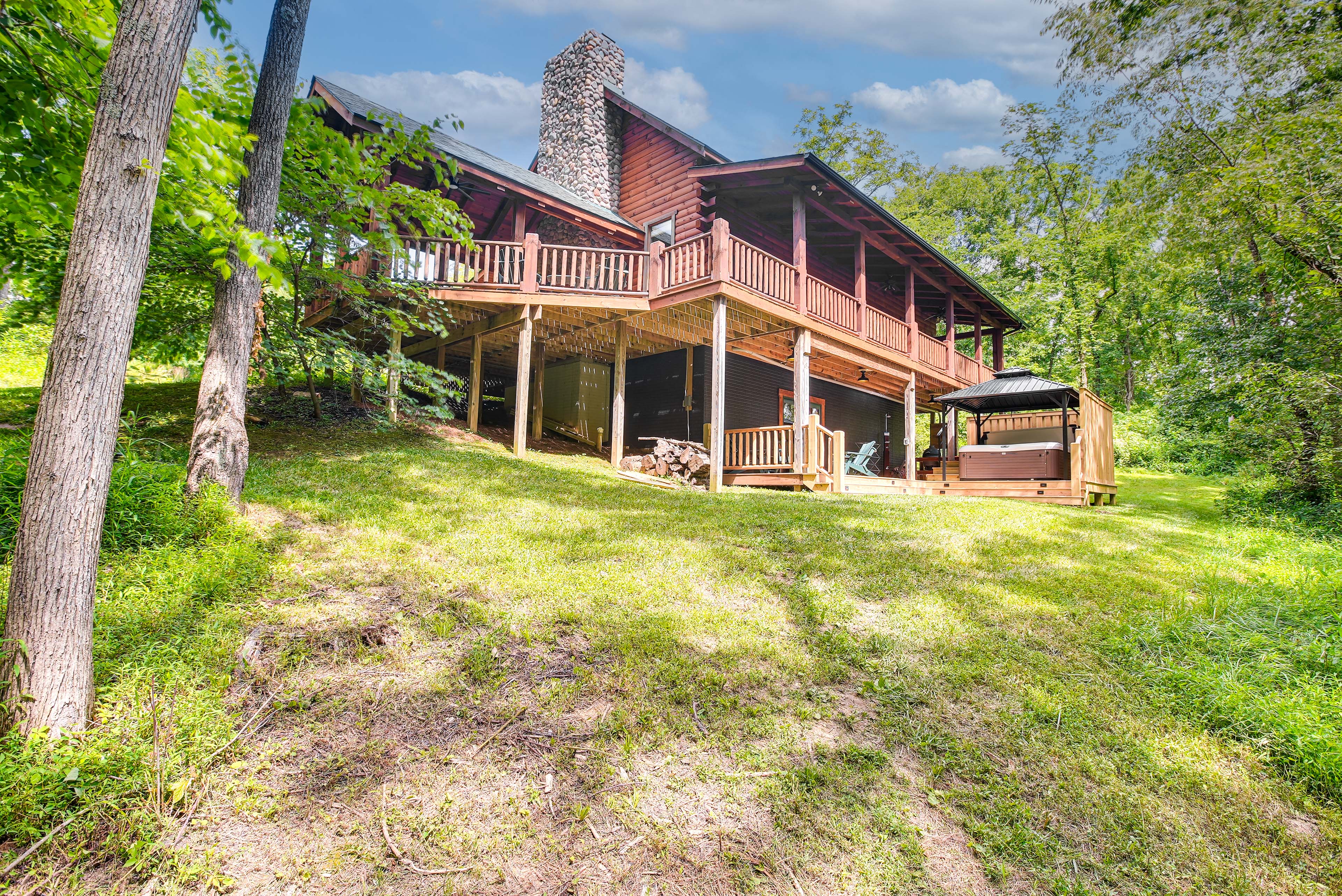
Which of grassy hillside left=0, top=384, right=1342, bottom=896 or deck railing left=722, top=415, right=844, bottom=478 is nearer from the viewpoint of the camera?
grassy hillside left=0, top=384, right=1342, bottom=896

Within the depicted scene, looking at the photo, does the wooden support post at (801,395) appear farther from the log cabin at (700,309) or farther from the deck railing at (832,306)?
the deck railing at (832,306)

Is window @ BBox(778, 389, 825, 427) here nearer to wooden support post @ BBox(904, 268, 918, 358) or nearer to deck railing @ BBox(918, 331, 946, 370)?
wooden support post @ BBox(904, 268, 918, 358)

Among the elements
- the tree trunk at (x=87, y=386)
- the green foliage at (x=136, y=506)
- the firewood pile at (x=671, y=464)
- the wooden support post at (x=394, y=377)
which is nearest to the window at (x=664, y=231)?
the firewood pile at (x=671, y=464)

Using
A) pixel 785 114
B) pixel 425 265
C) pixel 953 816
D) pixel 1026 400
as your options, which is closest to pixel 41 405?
pixel 953 816

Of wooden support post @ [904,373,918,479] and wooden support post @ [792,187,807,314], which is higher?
wooden support post @ [792,187,807,314]

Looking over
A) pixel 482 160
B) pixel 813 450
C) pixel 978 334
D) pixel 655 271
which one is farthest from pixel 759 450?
pixel 978 334

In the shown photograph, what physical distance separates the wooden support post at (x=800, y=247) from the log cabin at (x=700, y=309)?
37 millimetres

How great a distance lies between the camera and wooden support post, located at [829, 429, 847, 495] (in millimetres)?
10867

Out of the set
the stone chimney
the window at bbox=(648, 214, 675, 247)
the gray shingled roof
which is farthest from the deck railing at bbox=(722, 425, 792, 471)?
the stone chimney

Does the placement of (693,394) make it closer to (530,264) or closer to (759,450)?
(759,450)

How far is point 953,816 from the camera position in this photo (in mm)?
2570

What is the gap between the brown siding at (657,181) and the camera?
1428 cm

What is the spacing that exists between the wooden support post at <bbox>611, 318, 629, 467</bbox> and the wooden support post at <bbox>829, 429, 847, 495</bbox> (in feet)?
13.0

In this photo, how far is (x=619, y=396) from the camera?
12.1 metres
